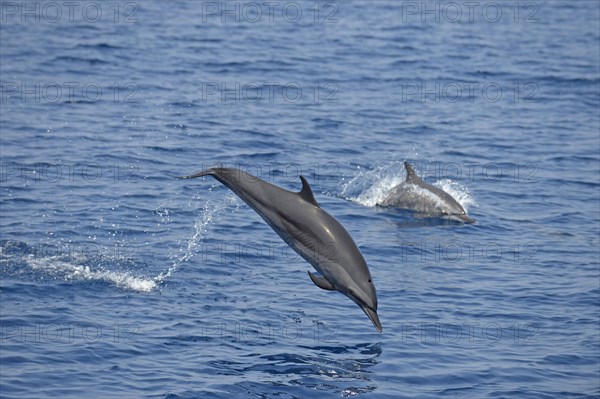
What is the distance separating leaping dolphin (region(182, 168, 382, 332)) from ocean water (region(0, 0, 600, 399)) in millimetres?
1380

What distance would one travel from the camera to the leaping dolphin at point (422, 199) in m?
21.9

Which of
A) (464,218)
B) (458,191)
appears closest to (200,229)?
(464,218)

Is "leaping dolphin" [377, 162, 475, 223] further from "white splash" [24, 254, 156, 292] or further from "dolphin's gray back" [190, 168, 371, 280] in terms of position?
"dolphin's gray back" [190, 168, 371, 280]

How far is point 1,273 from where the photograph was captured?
56.2 feet

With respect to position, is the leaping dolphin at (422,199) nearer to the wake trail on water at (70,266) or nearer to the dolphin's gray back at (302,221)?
the wake trail on water at (70,266)

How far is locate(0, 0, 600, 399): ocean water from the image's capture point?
14.8m

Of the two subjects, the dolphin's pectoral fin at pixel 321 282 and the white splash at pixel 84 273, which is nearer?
the dolphin's pectoral fin at pixel 321 282

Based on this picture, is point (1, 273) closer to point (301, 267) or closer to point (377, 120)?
point (301, 267)

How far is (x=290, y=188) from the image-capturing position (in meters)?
23.0

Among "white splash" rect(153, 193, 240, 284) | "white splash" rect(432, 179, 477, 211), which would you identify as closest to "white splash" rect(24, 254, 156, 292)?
"white splash" rect(153, 193, 240, 284)

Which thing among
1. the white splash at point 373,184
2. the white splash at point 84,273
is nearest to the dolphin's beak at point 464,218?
the white splash at point 373,184

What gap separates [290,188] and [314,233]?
31.3 ft

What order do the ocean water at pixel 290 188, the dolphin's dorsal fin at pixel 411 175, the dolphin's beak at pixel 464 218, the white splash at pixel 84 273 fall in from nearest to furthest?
the ocean water at pixel 290 188 < the white splash at pixel 84 273 < the dolphin's beak at pixel 464 218 < the dolphin's dorsal fin at pixel 411 175

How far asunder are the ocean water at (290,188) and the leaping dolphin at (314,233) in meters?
1.38
